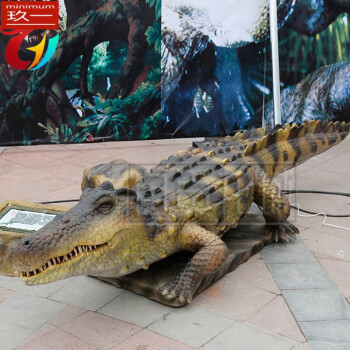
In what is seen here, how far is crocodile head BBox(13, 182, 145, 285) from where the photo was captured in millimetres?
3574

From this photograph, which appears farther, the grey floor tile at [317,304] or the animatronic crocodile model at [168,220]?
the grey floor tile at [317,304]

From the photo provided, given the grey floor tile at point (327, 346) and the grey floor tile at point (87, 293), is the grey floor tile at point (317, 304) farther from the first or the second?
the grey floor tile at point (87, 293)

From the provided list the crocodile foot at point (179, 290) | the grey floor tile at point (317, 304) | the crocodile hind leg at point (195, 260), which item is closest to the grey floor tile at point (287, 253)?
the grey floor tile at point (317, 304)

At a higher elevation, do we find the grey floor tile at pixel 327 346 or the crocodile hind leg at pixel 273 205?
the crocodile hind leg at pixel 273 205

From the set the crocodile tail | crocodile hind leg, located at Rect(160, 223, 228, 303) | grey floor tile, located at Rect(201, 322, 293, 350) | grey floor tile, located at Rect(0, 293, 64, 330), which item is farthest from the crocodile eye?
the crocodile tail

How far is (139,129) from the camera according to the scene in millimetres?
8227

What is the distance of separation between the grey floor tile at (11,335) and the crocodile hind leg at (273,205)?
228 centimetres

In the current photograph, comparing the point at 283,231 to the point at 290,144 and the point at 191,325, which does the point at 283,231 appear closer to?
the point at 290,144

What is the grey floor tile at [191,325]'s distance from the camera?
364 centimetres

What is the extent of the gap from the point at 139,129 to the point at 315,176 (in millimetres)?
2667

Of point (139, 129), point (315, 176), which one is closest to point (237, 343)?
point (315, 176)

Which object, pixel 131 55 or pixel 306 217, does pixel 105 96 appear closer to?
pixel 131 55

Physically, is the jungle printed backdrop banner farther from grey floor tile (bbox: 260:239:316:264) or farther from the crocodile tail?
grey floor tile (bbox: 260:239:316:264)

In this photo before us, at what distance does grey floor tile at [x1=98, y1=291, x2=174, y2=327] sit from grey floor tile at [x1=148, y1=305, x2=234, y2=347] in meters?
0.07
